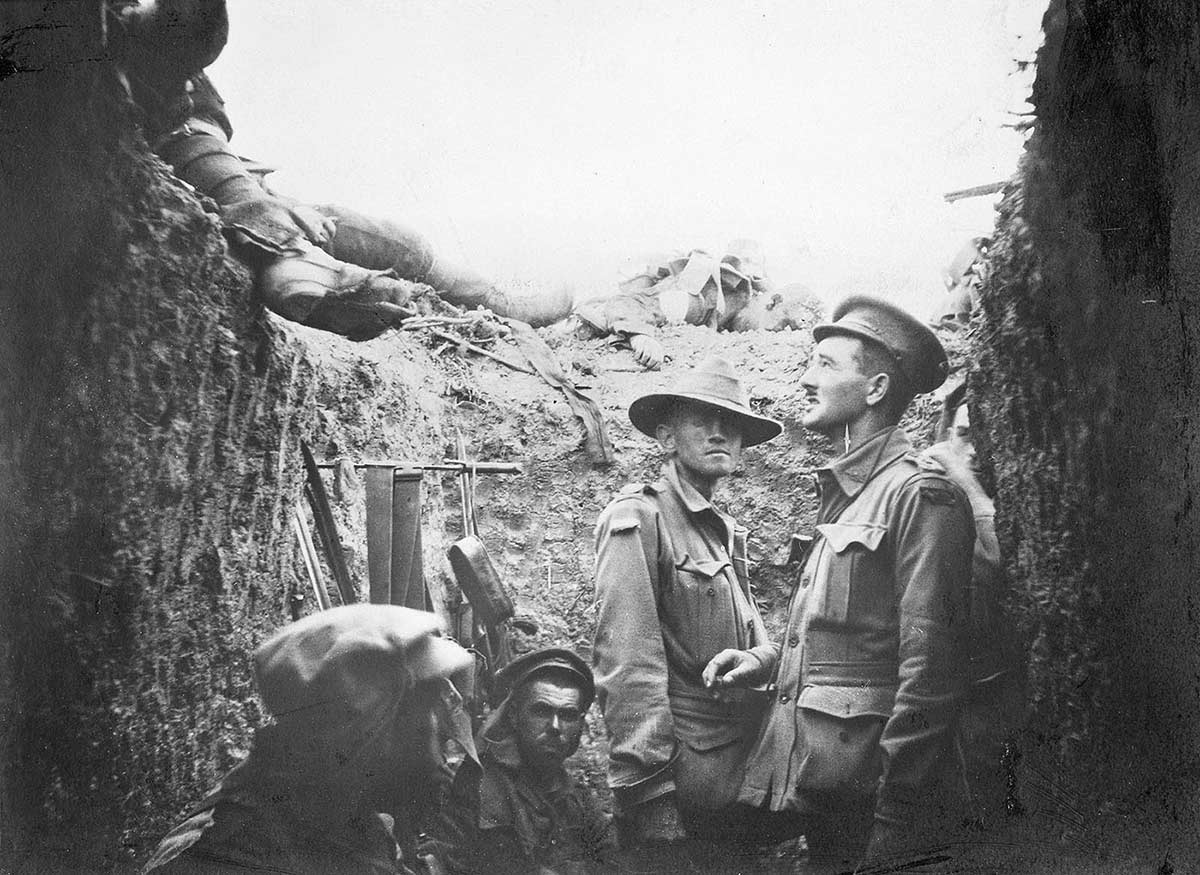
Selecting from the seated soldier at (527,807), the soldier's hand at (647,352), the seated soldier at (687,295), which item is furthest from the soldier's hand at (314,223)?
the seated soldier at (527,807)

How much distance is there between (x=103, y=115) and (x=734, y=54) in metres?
2.34

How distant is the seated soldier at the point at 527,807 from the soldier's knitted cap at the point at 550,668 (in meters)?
0.07

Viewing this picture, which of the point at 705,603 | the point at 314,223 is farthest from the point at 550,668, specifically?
the point at 314,223

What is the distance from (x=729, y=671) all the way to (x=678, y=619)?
25cm

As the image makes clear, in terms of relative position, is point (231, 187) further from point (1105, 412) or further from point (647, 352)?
point (1105, 412)

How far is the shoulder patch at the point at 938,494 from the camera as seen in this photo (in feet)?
12.3

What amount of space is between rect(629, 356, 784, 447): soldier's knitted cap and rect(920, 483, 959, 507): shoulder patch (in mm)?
545

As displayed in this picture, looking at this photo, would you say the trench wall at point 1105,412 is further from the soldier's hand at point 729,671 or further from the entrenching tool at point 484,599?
the entrenching tool at point 484,599

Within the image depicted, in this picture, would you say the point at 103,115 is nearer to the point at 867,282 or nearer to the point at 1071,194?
the point at 867,282

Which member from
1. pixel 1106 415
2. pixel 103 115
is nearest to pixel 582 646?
pixel 1106 415

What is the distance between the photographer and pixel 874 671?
3.70 metres

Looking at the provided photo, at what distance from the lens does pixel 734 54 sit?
413cm

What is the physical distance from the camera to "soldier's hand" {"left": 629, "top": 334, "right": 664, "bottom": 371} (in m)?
4.04

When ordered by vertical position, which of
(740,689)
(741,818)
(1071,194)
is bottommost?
(741,818)
